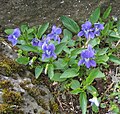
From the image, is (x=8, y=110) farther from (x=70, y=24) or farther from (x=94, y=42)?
(x=70, y=24)

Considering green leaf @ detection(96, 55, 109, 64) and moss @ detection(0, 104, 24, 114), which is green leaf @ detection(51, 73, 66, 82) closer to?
green leaf @ detection(96, 55, 109, 64)

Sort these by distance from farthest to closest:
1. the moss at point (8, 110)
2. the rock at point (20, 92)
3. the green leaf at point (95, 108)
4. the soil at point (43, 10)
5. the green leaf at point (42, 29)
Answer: the soil at point (43, 10), the green leaf at point (42, 29), the green leaf at point (95, 108), the rock at point (20, 92), the moss at point (8, 110)

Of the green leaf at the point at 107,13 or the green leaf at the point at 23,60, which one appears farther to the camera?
the green leaf at the point at 107,13

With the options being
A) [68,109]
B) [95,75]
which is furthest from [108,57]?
[68,109]

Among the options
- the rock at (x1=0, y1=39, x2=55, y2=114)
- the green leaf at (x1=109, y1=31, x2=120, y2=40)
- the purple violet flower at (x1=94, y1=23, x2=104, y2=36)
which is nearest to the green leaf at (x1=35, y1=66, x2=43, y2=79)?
the rock at (x1=0, y1=39, x2=55, y2=114)

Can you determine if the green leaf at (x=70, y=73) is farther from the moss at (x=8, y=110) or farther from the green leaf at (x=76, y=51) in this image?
the moss at (x=8, y=110)

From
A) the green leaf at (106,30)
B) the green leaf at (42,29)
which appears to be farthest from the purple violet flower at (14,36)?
the green leaf at (106,30)

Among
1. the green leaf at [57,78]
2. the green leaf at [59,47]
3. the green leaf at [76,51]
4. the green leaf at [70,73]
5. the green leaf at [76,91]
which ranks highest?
the green leaf at [59,47]

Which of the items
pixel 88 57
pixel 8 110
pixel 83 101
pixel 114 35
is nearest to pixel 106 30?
pixel 114 35
